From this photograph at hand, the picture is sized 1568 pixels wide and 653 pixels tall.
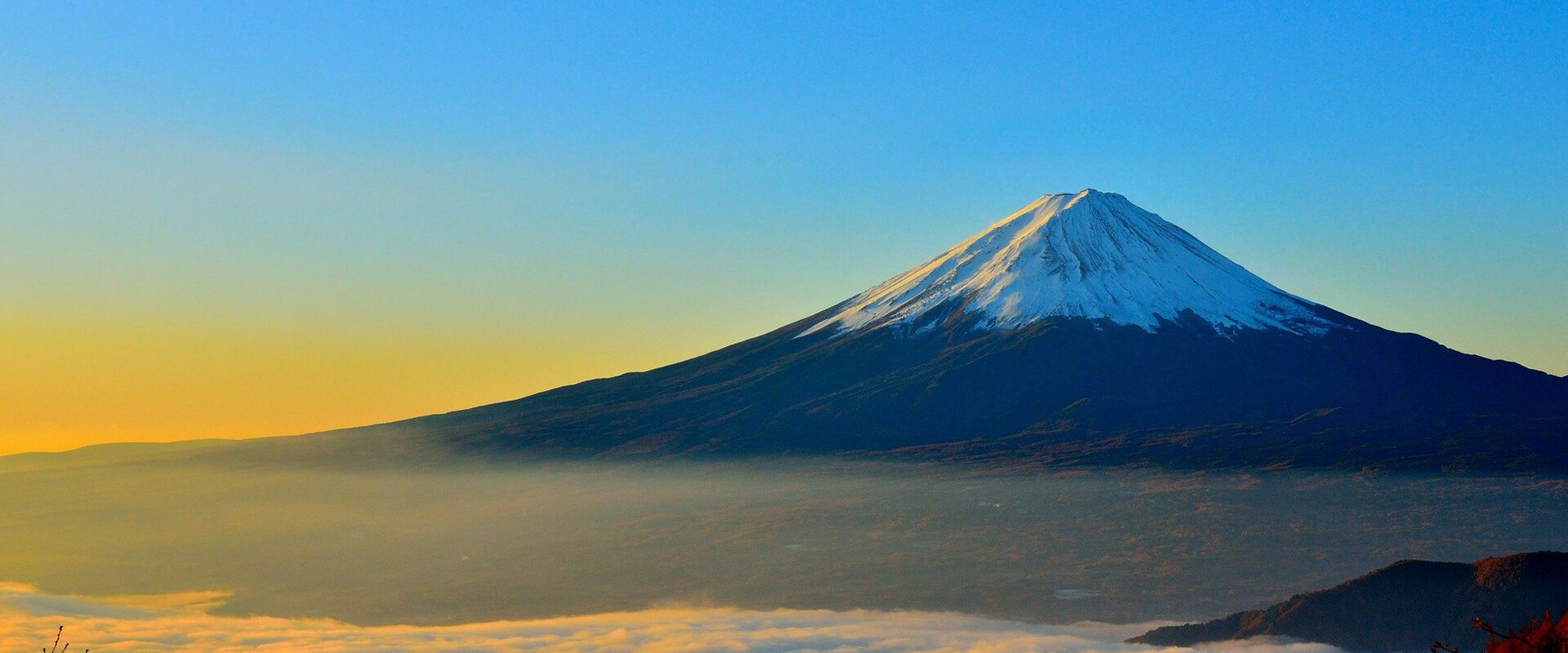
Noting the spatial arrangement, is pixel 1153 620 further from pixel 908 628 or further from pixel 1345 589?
pixel 1345 589

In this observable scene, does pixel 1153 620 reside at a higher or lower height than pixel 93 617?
lower

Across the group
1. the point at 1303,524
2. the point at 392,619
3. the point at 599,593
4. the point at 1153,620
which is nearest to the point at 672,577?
the point at 599,593

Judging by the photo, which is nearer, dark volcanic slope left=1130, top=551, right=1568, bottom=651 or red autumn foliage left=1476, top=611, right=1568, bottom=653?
red autumn foliage left=1476, top=611, right=1568, bottom=653

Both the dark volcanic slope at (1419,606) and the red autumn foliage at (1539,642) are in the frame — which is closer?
the red autumn foliage at (1539,642)

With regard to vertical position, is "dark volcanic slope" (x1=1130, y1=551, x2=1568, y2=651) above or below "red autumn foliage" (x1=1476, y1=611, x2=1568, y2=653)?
below

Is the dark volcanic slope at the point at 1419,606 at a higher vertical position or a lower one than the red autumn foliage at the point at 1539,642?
lower

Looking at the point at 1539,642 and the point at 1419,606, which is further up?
the point at 1539,642

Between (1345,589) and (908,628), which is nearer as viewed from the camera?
(1345,589)

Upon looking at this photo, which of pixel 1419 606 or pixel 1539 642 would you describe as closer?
pixel 1539 642
